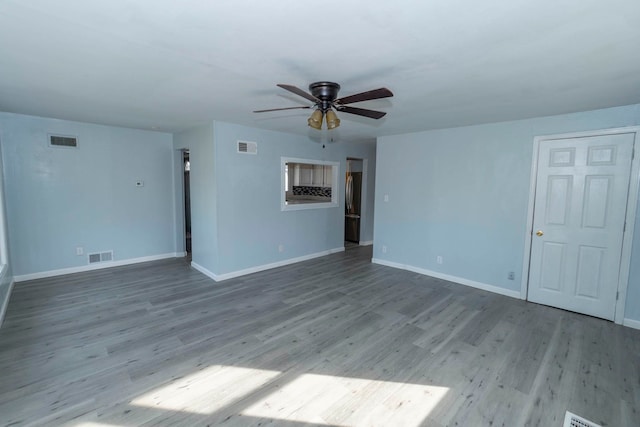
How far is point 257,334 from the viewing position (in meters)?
2.96

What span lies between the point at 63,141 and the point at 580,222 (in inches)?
286

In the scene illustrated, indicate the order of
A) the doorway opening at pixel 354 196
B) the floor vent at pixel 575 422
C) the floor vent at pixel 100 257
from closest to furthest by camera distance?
the floor vent at pixel 575 422, the floor vent at pixel 100 257, the doorway opening at pixel 354 196

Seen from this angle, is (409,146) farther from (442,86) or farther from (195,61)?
(195,61)

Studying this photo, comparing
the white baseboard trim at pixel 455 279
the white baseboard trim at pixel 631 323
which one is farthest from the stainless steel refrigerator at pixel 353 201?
the white baseboard trim at pixel 631 323

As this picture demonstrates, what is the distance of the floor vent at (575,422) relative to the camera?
188cm

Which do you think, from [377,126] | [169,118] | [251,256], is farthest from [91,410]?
[377,126]

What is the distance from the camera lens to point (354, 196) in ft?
23.8

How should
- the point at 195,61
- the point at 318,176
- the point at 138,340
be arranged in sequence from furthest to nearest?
the point at 318,176 → the point at 138,340 → the point at 195,61

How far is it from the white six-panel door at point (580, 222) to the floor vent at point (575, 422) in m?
2.15

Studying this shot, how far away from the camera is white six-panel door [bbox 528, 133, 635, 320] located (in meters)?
3.29

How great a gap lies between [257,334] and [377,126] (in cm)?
328

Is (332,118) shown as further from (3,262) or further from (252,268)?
(3,262)

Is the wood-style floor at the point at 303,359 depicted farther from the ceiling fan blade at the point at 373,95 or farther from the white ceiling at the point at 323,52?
the white ceiling at the point at 323,52

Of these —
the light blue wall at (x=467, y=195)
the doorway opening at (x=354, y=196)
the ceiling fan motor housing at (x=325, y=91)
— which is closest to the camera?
the ceiling fan motor housing at (x=325, y=91)
